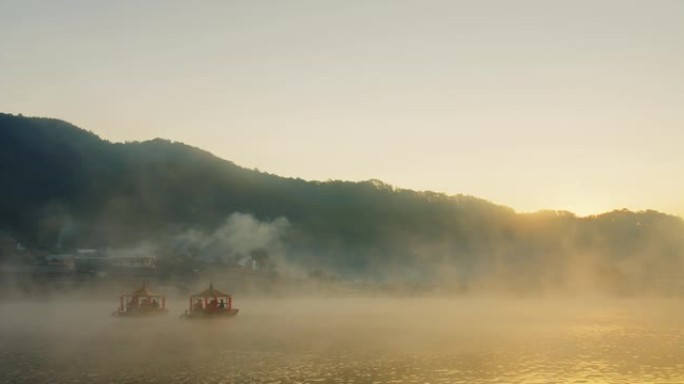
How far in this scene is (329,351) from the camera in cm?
6656

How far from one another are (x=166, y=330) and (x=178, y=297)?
3913 inches

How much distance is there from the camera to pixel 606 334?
299 ft

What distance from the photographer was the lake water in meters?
51.2

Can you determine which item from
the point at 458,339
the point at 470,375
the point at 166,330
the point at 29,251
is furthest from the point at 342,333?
the point at 29,251

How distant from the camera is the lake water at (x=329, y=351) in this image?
168 feet

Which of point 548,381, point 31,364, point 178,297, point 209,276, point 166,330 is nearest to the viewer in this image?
point 548,381

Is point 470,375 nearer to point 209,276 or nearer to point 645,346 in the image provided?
point 645,346

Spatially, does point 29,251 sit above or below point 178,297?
above

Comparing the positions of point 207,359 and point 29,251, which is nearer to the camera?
point 207,359

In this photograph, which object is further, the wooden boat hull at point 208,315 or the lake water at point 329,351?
the wooden boat hull at point 208,315

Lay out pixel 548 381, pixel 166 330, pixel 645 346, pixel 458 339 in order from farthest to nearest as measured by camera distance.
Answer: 1. pixel 166 330
2. pixel 458 339
3. pixel 645 346
4. pixel 548 381

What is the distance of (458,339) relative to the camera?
80875mm

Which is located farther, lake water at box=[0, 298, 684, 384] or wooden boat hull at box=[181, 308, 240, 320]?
wooden boat hull at box=[181, 308, 240, 320]

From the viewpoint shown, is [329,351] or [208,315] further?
[208,315]
